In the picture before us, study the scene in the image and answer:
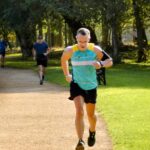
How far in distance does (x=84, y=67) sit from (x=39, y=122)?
3569 mm

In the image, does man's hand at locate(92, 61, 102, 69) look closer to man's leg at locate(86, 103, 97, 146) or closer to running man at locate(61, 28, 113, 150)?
running man at locate(61, 28, 113, 150)

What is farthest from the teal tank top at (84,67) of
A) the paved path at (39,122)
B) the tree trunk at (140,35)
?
the tree trunk at (140,35)

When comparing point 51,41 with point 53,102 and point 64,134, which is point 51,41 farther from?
point 64,134

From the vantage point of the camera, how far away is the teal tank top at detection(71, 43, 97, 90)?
832cm

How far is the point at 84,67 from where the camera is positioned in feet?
27.4

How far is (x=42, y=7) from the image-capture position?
34.8 meters

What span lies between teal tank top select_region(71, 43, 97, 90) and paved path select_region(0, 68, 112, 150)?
1086 millimetres

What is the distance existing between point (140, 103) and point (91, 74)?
21.1 feet

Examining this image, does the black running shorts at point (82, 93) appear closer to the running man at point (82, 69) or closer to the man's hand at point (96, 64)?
the running man at point (82, 69)

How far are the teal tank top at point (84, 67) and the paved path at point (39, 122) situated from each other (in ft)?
3.56

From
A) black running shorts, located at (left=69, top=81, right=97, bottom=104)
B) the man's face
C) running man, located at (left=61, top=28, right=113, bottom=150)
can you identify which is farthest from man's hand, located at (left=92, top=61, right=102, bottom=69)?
black running shorts, located at (left=69, top=81, right=97, bottom=104)

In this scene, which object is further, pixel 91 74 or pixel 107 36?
pixel 107 36

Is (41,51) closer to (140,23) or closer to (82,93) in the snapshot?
(82,93)

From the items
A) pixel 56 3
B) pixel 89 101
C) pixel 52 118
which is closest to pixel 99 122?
pixel 52 118
